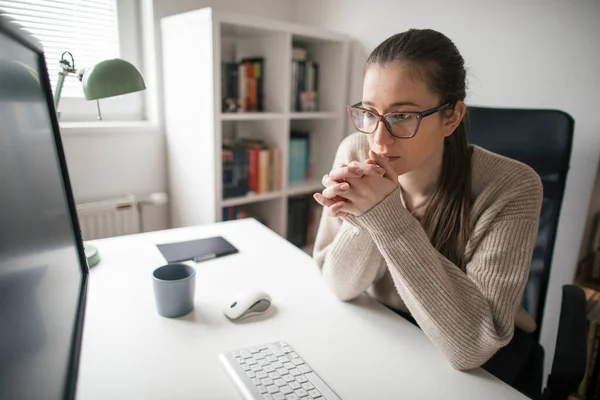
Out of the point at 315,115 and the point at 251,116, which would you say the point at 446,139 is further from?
the point at 315,115

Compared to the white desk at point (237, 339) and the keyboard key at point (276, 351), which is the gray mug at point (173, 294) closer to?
the white desk at point (237, 339)

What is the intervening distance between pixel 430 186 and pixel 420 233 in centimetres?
30

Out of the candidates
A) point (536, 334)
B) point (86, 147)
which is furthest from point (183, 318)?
point (86, 147)

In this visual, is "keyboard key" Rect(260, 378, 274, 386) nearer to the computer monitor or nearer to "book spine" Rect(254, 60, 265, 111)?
the computer monitor

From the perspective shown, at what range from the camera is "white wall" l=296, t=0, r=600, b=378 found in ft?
4.97

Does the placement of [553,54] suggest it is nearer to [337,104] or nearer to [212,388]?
[337,104]

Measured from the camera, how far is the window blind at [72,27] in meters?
1.80

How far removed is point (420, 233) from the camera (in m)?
0.80

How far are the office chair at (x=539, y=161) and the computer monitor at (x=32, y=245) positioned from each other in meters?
0.92

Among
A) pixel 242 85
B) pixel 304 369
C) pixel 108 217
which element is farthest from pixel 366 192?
pixel 108 217

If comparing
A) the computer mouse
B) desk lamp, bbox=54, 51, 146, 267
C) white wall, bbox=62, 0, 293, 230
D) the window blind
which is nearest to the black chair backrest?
the computer mouse

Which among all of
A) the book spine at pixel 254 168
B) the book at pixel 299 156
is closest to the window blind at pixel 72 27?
the book spine at pixel 254 168

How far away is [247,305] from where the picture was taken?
0.88 meters

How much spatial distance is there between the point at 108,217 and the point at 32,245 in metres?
1.65
